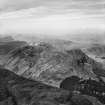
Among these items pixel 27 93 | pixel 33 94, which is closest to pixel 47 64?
pixel 27 93

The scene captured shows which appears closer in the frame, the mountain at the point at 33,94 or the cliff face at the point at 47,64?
the mountain at the point at 33,94

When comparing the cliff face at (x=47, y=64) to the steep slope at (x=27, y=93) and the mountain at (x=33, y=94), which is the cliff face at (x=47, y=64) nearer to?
the steep slope at (x=27, y=93)

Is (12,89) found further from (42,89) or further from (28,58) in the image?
(28,58)

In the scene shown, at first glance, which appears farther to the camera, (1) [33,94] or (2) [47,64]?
(2) [47,64]

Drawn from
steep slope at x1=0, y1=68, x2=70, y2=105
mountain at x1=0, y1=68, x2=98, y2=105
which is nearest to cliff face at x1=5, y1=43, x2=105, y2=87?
steep slope at x1=0, y1=68, x2=70, y2=105

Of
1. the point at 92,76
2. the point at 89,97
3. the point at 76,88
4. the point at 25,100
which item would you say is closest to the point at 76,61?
the point at 92,76

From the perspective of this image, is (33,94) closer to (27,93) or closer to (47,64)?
(27,93)

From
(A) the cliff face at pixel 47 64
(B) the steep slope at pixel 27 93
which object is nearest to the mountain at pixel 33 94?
(B) the steep slope at pixel 27 93

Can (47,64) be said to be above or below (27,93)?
above

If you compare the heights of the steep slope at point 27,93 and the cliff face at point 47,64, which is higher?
the cliff face at point 47,64

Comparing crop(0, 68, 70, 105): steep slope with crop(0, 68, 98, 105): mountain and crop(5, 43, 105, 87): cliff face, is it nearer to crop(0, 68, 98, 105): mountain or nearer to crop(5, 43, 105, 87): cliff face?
crop(0, 68, 98, 105): mountain
